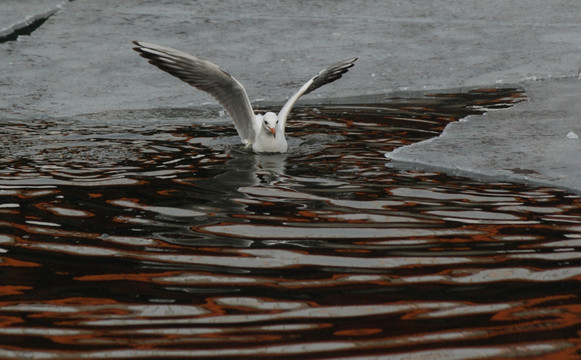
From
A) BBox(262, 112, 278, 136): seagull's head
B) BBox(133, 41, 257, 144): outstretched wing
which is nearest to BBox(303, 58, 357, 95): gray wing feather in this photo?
BBox(133, 41, 257, 144): outstretched wing

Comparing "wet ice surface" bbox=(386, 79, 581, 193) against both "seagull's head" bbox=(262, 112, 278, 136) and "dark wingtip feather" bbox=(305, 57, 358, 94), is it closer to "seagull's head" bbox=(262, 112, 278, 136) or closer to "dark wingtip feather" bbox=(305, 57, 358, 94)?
"seagull's head" bbox=(262, 112, 278, 136)

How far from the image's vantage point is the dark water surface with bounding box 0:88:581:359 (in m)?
2.97

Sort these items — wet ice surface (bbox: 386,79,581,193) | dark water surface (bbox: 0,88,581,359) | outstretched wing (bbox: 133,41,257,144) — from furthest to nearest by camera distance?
outstretched wing (bbox: 133,41,257,144), wet ice surface (bbox: 386,79,581,193), dark water surface (bbox: 0,88,581,359)

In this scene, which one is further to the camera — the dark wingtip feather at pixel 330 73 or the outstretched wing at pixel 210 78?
the dark wingtip feather at pixel 330 73

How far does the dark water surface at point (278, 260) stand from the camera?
9.73 feet

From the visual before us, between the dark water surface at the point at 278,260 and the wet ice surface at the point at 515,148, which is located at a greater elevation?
the dark water surface at the point at 278,260

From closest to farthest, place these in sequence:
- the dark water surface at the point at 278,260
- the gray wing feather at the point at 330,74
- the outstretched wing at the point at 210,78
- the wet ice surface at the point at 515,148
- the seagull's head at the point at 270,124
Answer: the dark water surface at the point at 278,260
the wet ice surface at the point at 515,148
the seagull's head at the point at 270,124
the outstretched wing at the point at 210,78
the gray wing feather at the point at 330,74

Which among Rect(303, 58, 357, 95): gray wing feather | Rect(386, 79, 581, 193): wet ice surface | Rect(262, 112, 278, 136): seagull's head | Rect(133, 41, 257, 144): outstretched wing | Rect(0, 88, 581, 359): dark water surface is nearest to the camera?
Rect(0, 88, 581, 359): dark water surface

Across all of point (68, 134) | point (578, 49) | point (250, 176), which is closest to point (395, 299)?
point (250, 176)

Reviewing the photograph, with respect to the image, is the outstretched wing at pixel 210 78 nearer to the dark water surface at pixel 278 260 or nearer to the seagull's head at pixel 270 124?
the seagull's head at pixel 270 124

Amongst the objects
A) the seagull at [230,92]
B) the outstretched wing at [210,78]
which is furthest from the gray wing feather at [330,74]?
the outstretched wing at [210,78]

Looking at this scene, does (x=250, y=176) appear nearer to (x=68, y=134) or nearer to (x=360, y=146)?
(x=360, y=146)

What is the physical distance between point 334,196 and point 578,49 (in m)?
6.02

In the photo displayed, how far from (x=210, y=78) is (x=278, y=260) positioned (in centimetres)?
381
